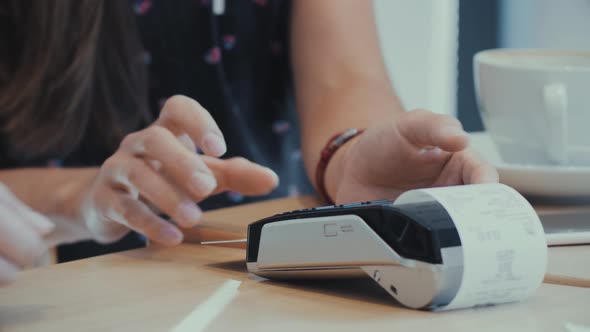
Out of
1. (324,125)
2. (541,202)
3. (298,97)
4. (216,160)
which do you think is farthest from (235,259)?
(298,97)

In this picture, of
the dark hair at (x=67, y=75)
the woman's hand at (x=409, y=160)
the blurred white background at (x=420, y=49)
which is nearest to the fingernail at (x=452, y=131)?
the woman's hand at (x=409, y=160)

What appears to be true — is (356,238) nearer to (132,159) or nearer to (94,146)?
(132,159)

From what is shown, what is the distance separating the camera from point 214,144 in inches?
20.2

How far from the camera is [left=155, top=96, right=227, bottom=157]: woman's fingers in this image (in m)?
0.52

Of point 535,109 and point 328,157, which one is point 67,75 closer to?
point 328,157

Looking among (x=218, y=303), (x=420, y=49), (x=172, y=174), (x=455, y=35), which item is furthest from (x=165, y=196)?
(x=420, y=49)

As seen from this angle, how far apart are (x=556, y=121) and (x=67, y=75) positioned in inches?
22.4

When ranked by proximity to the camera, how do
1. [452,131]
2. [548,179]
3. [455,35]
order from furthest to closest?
[455,35], [548,179], [452,131]

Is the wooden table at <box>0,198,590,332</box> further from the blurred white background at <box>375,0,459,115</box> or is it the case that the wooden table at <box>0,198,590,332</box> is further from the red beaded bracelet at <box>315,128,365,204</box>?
the blurred white background at <box>375,0,459,115</box>

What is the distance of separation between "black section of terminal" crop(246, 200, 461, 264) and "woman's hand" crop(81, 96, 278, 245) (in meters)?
0.14

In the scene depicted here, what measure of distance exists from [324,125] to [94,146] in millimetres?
317

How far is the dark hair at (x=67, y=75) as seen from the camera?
91 cm

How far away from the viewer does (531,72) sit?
26.0 inches

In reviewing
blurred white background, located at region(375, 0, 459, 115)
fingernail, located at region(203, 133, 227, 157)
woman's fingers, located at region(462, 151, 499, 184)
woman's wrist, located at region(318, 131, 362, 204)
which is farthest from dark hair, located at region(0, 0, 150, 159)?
blurred white background, located at region(375, 0, 459, 115)
